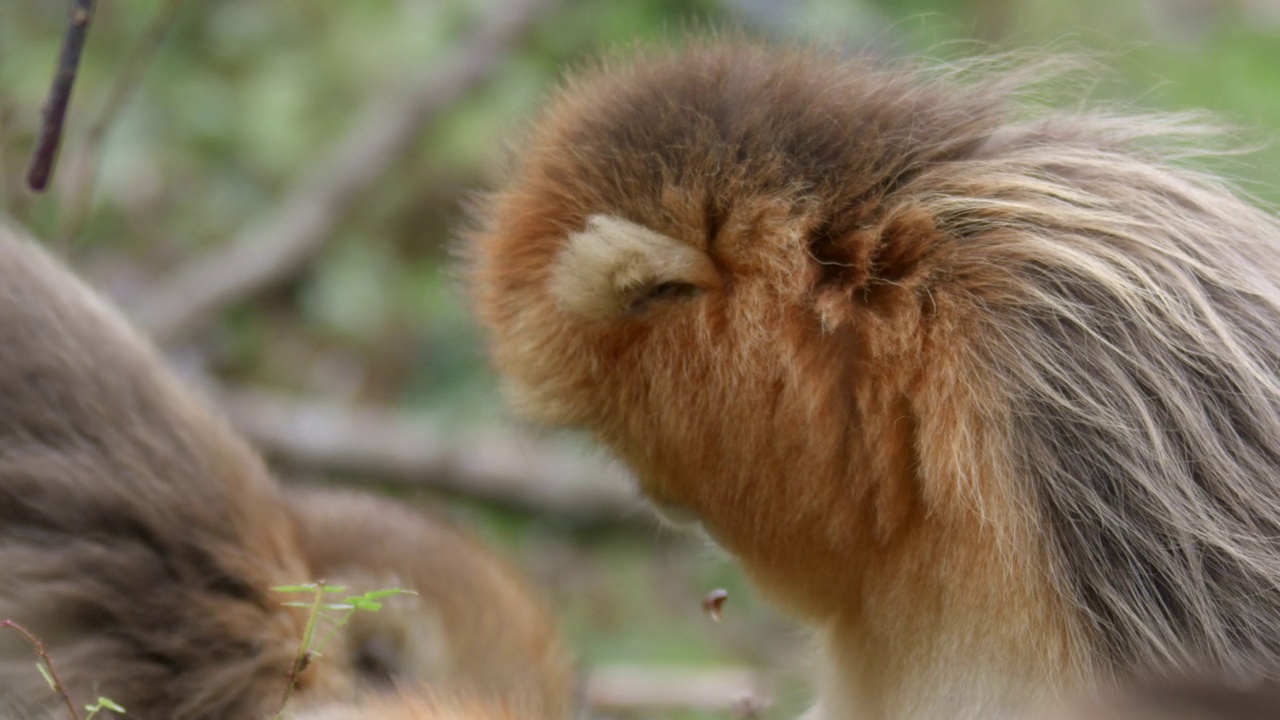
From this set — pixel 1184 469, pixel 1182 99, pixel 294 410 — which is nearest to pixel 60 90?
pixel 1184 469

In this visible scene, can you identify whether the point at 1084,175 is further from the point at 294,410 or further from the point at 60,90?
the point at 294,410

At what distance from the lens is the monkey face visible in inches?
88.7

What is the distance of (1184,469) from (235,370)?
19.1ft

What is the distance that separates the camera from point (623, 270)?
230 cm

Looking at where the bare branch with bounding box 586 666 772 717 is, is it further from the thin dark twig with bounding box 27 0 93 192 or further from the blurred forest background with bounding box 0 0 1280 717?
the thin dark twig with bounding box 27 0 93 192

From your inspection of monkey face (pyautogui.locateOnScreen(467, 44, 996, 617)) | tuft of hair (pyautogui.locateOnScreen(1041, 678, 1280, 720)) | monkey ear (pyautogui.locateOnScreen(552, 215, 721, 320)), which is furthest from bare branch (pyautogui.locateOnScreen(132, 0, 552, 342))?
tuft of hair (pyautogui.locateOnScreen(1041, 678, 1280, 720))

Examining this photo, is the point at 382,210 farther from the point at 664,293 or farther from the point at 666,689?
the point at 664,293

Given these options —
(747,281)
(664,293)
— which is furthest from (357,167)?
(747,281)

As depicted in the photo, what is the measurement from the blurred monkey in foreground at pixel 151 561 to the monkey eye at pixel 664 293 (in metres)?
0.96

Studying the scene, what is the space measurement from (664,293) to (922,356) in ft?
1.56

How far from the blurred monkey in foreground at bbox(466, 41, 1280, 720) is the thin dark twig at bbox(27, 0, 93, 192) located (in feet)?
3.16

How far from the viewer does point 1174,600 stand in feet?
6.78

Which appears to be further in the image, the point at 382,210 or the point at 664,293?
the point at 382,210

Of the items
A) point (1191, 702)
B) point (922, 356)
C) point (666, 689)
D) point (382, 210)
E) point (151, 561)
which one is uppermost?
point (922, 356)
